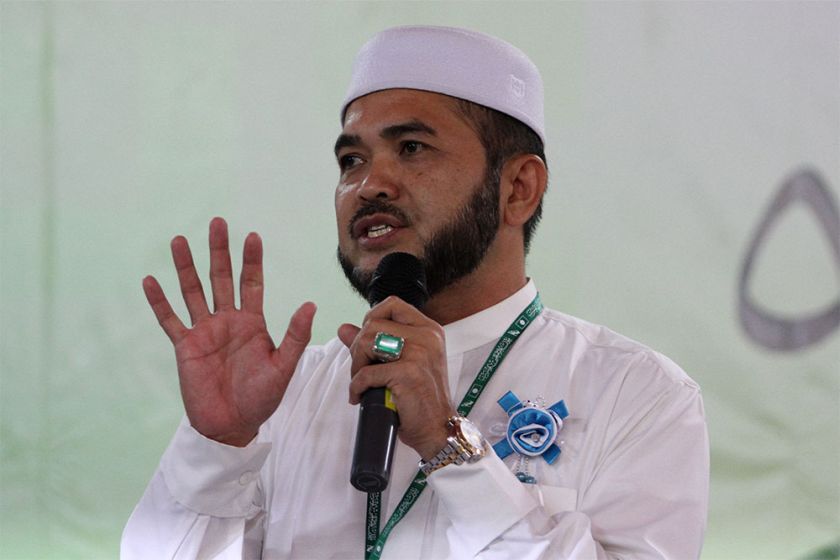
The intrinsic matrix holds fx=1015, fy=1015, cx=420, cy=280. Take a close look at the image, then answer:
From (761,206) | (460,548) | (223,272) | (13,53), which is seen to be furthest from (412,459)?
(13,53)

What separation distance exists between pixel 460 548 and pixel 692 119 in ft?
6.28

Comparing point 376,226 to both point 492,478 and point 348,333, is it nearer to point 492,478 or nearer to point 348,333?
point 348,333

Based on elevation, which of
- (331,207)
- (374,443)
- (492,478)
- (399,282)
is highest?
(331,207)

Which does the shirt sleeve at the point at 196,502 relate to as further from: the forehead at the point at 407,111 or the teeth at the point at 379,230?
the forehead at the point at 407,111

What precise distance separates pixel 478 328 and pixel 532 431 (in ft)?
1.18

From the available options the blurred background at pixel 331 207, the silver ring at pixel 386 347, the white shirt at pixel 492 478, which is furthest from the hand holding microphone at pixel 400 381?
the blurred background at pixel 331 207

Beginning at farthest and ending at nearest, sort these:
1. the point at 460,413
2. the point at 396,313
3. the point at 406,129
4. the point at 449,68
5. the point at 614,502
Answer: the point at 449,68 → the point at 406,129 → the point at 460,413 → the point at 614,502 → the point at 396,313

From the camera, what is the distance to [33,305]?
3.41 m

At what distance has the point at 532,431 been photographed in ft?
6.53

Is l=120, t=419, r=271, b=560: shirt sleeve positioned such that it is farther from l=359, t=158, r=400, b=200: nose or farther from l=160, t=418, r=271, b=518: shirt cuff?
l=359, t=158, r=400, b=200: nose

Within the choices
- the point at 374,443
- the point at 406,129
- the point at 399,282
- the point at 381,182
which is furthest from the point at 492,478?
the point at 406,129

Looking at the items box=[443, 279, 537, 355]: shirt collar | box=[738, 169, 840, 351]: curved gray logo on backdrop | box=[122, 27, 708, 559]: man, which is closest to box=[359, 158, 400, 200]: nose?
box=[122, 27, 708, 559]: man

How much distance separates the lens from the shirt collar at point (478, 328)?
7.47 feet

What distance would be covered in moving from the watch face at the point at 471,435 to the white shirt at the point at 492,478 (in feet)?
0.10
